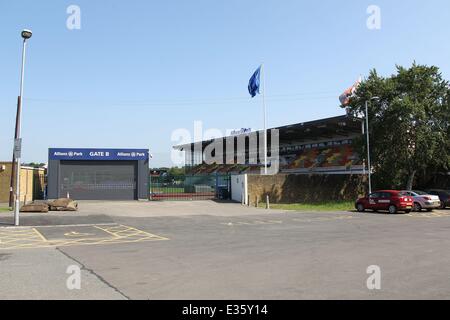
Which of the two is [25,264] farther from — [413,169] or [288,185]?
[413,169]

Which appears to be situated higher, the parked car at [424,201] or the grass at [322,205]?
the parked car at [424,201]

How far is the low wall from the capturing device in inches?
1574

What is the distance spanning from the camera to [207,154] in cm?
8700

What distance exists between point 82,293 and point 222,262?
3.97 metres

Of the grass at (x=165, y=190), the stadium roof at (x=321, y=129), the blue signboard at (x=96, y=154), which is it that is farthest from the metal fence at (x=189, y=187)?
the stadium roof at (x=321, y=129)

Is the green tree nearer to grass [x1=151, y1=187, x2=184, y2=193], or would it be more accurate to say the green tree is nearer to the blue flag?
the blue flag

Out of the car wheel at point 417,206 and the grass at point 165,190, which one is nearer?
the car wheel at point 417,206

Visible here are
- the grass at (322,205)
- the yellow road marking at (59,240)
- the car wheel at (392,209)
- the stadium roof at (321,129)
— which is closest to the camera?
the yellow road marking at (59,240)

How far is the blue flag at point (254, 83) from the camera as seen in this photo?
4266cm

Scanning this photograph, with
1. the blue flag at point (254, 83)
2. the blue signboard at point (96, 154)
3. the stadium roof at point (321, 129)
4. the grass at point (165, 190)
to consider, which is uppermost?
the blue flag at point (254, 83)

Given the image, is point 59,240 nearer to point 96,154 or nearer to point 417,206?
point 417,206

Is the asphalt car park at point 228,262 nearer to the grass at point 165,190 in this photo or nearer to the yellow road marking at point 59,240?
the yellow road marking at point 59,240

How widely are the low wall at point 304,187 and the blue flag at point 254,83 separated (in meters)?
8.02
